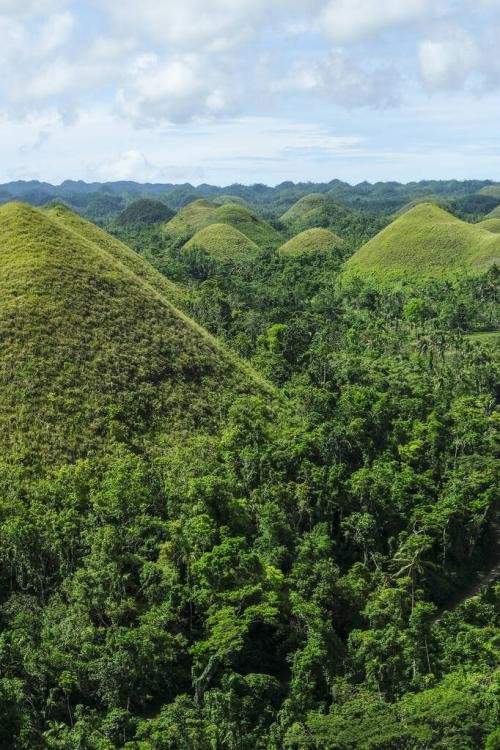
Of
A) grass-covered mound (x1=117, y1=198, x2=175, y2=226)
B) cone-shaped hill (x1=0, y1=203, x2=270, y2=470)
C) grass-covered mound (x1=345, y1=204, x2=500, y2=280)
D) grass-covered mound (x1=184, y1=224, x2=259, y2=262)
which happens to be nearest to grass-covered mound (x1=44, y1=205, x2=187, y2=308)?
cone-shaped hill (x1=0, y1=203, x2=270, y2=470)

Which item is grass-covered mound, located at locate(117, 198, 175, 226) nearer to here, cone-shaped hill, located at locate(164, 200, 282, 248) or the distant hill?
cone-shaped hill, located at locate(164, 200, 282, 248)

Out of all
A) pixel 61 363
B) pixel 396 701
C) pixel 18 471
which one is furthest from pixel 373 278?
pixel 396 701

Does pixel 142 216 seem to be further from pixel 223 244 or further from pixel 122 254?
pixel 122 254

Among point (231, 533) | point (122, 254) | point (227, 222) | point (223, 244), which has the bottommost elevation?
point (231, 533)

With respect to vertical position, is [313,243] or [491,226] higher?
[491,226]

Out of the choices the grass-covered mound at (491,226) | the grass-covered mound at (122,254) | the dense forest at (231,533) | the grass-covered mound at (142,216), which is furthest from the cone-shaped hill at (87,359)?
the grass-covered mound at (142,216)

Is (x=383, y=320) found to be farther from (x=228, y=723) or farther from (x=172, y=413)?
(x=228, y=723)

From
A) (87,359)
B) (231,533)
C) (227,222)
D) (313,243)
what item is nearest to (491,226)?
(313,243)
